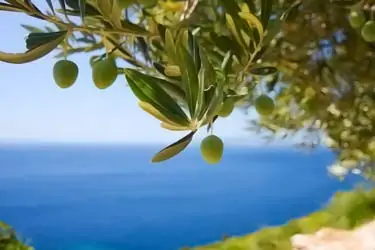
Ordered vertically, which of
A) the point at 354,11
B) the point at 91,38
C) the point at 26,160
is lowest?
the point at 354,11

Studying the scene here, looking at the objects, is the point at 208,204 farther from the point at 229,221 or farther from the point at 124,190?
the point at 124,190

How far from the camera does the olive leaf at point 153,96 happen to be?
0.23 metres

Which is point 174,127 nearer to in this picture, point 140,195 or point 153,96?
point 153,96

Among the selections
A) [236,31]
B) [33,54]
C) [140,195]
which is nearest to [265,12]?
[236,31]

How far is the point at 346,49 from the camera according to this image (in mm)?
737

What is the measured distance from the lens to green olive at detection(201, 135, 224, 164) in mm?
278

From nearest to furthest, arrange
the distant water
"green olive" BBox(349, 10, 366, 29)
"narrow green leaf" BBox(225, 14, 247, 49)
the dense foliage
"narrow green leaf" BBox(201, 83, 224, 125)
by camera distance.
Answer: "narrow green leaf" BBox(201, 83, 224, 125)
"narrow green leaf" BBox(225, 14, 247, 49)
"green olive" BBox(349, 10, 366, 29)
the dense foliage
the distant water

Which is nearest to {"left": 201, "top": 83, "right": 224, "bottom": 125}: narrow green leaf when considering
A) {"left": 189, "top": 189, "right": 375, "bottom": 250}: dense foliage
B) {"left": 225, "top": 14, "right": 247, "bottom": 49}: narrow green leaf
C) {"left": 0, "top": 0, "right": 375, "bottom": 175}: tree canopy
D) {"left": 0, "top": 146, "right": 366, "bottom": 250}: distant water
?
{"left": 0, "top": 0, "right": 375, "bottom": 175}: tree canopy

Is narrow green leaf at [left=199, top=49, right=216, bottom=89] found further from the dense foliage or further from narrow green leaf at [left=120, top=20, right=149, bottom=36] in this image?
the dense foliage

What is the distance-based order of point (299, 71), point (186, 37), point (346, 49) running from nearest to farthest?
point (186, 37) → point (299, 71) → point (346, 49)

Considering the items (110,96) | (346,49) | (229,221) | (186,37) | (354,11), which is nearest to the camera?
(186,37)

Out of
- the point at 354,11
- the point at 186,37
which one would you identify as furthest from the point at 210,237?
the point at 186,37

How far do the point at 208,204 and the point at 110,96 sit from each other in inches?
14.9

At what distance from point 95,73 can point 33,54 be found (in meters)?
0.03
